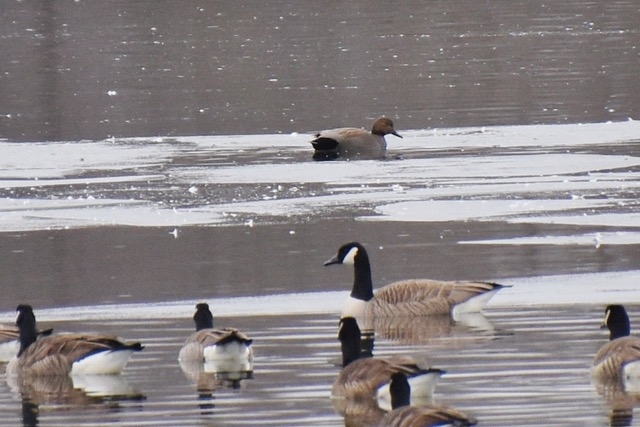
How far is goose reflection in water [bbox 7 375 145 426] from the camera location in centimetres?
967

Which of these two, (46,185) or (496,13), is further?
(496,13)

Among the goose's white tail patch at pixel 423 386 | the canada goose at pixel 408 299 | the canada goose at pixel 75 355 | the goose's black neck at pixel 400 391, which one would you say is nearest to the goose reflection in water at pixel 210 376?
the canada goose at pixel 75 355

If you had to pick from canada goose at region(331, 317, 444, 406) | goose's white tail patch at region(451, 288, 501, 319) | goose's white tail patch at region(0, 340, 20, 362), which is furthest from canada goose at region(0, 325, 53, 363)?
goose's white tail patch at region(451, 288, 501, 319)

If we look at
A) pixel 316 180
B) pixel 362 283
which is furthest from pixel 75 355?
pixel 316 180

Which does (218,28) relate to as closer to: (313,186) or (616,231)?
(313,186)

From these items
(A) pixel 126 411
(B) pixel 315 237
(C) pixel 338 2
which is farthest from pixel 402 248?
(C) pixel 338 2

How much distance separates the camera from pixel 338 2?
221 feet

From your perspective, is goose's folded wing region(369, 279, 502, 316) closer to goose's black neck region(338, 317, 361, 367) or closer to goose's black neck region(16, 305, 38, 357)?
goose's black neck region(338, 317, 361, 367)

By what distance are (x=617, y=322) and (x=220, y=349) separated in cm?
243

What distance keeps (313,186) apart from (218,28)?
37.1 meters

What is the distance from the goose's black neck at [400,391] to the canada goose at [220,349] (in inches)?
82.9

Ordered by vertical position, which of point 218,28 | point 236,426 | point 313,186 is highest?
point 218,28

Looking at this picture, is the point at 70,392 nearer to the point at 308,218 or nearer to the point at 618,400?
Answer: the point at 618,400

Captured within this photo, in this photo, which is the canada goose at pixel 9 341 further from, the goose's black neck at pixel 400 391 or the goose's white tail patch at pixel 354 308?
the goose's black neck at pixel 400 391
